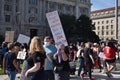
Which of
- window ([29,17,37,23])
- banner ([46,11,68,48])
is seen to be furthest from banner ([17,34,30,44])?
window ([29,17,37,23])

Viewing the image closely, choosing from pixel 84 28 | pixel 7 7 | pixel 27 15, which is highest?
pixel 7 7

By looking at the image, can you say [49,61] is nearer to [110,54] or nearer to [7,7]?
[110,54]

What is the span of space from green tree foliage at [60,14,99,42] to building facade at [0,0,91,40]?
9.52 meters

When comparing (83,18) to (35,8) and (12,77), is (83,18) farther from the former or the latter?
(12,77)

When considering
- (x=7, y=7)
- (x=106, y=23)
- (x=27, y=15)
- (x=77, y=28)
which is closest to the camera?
(x=7, y=7)

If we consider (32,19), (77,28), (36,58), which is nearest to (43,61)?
(36,58)

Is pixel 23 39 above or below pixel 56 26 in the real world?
below

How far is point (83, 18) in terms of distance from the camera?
311 feet

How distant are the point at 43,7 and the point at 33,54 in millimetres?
97264

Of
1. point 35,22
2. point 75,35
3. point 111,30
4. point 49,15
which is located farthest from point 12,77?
point 111,30

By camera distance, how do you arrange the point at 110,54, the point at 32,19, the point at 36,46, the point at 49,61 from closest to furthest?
the point at 36,46 → the point at 49,61 → the point at 110,54 → the point at 32,19

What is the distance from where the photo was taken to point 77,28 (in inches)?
3669

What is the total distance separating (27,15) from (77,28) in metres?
14.9

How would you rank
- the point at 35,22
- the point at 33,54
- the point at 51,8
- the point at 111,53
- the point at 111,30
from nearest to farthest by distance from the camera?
the point at 33,54 < the point at 111,53 < the point at 35,22 < the point at 51,8 < the point at 111,30
